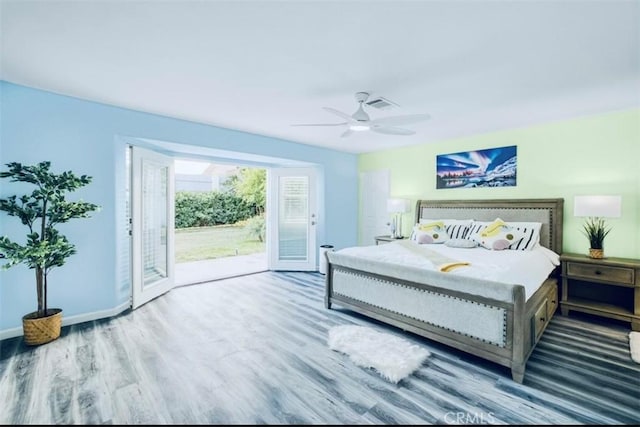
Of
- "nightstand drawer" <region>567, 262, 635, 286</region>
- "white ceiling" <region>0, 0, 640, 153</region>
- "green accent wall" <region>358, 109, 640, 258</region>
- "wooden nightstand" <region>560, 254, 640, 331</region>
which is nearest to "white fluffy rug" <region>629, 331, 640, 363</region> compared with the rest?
"wooden nightstand" <region>560, 254, 640, 331</region>

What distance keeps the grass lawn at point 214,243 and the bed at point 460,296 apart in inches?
→ 198

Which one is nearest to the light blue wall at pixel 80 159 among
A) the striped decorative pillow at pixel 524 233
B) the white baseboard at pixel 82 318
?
the white baseboard at pixel 82 318

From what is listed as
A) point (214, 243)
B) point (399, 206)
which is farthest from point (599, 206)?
point (214, 243)

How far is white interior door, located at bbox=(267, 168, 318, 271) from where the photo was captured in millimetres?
5832

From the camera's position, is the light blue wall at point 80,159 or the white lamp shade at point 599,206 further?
the white lamp shade at point 599,206

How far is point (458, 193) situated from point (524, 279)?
8.44ft

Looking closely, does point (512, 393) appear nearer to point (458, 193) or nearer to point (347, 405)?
point (347, 405)

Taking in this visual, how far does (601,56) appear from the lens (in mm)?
2230

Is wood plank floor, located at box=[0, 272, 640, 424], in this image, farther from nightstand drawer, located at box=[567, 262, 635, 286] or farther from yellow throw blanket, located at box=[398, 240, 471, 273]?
yellow throw blanket, located at box=[398, 240, 471, 273]

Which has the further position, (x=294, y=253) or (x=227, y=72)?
(x=294, y=253)

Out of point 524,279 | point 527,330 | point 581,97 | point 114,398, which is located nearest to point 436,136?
point 581,97

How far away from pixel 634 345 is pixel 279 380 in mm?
3303

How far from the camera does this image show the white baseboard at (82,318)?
286cm

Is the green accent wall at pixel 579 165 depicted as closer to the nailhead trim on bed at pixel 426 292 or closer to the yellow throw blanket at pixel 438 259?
the yellow throw blanket at pixel 438 259
